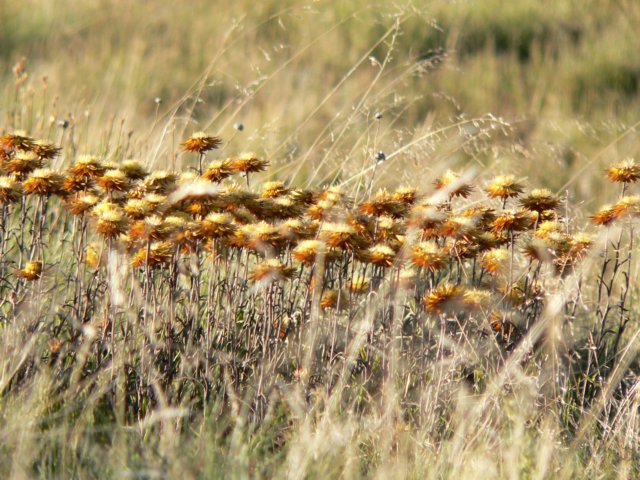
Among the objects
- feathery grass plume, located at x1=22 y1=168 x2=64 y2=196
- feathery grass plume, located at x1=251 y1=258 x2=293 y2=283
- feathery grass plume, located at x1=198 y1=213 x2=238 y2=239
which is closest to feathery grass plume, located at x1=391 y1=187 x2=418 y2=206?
feathery grass plume, located at x1=251 y1=258 x2=293 y2=283

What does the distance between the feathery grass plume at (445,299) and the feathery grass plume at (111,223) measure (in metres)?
0.72

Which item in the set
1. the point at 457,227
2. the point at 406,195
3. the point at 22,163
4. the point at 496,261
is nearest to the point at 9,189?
the point at 22,163

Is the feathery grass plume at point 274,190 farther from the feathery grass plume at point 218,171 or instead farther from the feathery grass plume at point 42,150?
the feathery grass plume at point 42,150

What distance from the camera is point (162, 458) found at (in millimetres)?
1825

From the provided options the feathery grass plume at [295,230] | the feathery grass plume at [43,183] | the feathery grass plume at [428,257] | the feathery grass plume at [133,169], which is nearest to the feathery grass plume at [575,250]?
the feathery grass plume at [428,257]

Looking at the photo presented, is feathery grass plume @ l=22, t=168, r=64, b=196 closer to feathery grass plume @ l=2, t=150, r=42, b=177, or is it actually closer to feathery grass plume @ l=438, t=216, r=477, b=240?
feathery grass plume @ l=2, t=150, r=42, b=177

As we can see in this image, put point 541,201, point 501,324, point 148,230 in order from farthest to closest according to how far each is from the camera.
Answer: point 501,324, point 541,201, point 148,230

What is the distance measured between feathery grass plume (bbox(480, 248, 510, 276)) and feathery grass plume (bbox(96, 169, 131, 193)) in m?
0.90

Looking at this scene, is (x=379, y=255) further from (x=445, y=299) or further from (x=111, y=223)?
(x=111, y=223)

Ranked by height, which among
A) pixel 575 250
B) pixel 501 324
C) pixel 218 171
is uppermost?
pixel 218 171

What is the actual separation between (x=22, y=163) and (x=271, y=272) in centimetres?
63

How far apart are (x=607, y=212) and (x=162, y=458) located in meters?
1.26

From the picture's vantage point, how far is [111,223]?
80.9 inches

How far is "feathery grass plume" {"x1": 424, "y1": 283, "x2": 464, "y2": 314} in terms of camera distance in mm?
2215
